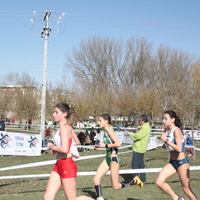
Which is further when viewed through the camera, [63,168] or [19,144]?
[19,144]

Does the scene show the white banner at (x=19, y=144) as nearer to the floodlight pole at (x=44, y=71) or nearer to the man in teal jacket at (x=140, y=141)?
the floodlight pole at (x=44, y=71)

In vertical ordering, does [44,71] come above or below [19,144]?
above

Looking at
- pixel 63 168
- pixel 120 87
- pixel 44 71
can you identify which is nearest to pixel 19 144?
pixel 44 71

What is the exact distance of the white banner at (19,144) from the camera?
57.3 feet

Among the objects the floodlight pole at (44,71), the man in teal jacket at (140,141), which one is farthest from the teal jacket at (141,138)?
the floodlight pole at (44,71)

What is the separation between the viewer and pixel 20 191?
26.9 ft

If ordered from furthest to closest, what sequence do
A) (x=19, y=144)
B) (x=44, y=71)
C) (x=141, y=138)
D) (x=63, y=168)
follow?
(x=44, y=71) < (x=19, y=144) < (x=141, y=138) < (x=63, y=168)

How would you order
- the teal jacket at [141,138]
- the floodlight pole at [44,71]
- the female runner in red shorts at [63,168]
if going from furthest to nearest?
1. the floodlight pole at [44,71]
2. the teal jacket at [141,138]
3. the female runner in red shorts at [63,168]

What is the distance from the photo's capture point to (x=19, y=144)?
18016 millimetres

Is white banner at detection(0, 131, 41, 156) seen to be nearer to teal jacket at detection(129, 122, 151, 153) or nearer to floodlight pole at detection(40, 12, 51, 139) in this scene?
floodlight pole at detection(40, 12, 51, 139)

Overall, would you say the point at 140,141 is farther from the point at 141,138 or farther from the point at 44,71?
the point at 44,71

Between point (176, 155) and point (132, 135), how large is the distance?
272cm

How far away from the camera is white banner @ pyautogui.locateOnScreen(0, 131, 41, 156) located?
1747 centimetres

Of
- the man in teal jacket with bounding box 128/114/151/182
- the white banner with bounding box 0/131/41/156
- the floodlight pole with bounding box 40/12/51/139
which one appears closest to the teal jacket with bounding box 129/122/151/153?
the man in teal jacket with bounding box 128/114/151/182
